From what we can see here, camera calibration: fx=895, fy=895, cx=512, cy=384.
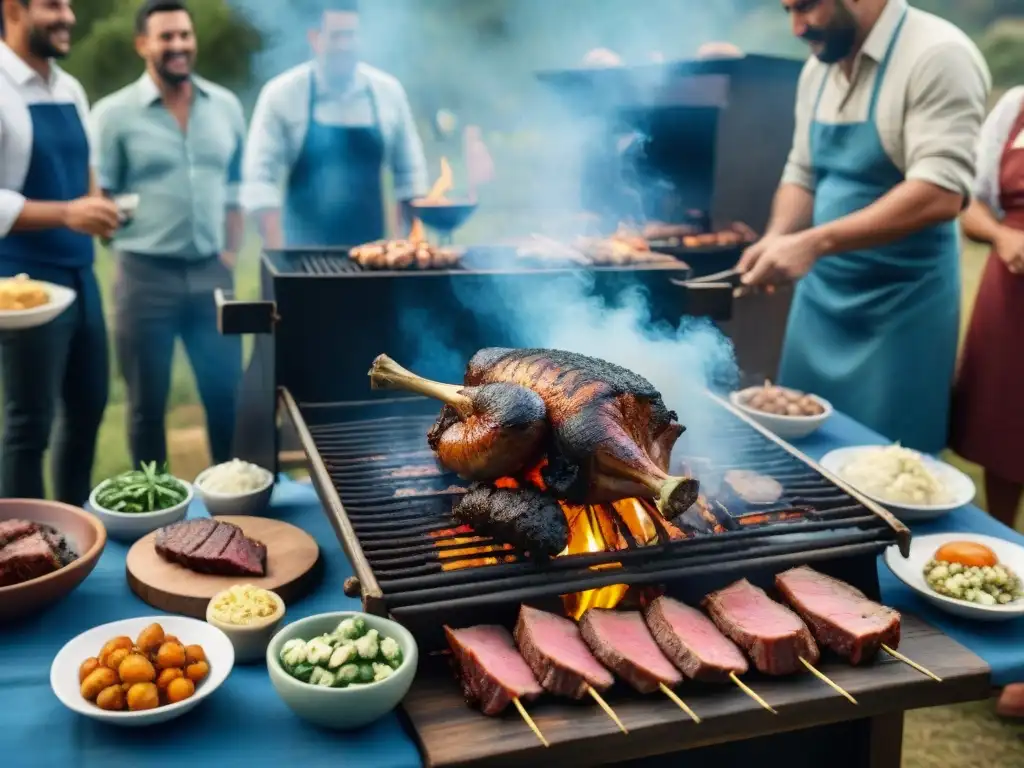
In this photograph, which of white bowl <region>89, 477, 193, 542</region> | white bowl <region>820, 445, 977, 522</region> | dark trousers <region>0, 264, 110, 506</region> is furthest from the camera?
dark trousers <region>0, 264, 110, 506</region>

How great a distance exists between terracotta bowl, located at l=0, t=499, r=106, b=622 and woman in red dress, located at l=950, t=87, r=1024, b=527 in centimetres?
430

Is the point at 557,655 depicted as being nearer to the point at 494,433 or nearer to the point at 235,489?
the point at 494,433

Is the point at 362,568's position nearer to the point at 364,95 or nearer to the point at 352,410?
the point at 352,410

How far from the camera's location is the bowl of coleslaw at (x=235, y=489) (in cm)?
306

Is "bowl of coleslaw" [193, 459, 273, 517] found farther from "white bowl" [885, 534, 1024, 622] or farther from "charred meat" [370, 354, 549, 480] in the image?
"white bowl" [885, 534, 1024, 622]

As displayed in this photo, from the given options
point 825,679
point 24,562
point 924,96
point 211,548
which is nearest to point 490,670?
point 825,679

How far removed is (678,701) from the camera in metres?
2.00

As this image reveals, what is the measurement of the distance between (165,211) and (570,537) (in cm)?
442

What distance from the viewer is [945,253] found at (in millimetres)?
4477

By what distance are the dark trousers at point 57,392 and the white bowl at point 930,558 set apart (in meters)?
4.41

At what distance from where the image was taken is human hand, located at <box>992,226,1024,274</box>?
444 cm

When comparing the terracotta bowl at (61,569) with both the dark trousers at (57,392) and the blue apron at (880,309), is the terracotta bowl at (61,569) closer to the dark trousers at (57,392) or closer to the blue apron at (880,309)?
the dark trousers at (57,392)

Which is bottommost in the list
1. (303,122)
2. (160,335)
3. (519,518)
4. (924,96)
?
(160,335)

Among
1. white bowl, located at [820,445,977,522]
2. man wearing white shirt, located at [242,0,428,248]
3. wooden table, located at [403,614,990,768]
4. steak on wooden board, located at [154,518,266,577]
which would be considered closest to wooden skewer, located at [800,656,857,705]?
wooden table, located at [403,614,990,768]
